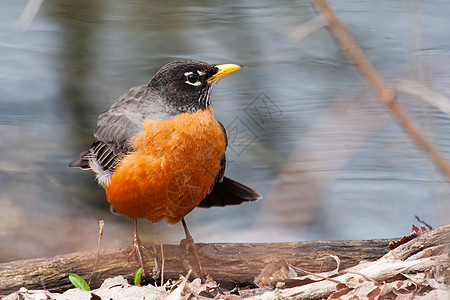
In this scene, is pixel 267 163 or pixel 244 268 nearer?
pixel 244 268

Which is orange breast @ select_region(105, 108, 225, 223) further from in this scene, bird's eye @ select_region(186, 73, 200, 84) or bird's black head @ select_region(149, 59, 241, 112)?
bird's eye @ select_region(186, 73, 200, 84)

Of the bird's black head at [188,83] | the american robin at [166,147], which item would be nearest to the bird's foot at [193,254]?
the american robin at [166,147]

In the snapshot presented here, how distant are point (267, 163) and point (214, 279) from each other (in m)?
3.96

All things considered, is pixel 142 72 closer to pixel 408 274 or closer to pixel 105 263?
pixel 105 263

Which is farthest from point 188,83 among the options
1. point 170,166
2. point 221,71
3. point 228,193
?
point 228,193

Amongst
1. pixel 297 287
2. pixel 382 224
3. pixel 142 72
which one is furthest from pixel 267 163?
pixel 297 287

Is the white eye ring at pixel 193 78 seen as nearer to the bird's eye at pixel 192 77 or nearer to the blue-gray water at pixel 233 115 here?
the bird's eye at pixel 192 77

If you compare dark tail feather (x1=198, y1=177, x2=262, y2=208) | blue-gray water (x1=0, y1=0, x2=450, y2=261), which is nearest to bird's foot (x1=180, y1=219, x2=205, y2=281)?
dark tail feather (x1=198, y1=177, x2=262, y2=208)

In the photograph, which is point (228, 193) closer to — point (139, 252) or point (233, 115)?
point (139, 252)

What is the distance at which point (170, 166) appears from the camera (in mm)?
4398

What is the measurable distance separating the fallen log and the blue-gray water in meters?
0.97

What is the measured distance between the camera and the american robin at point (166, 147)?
4434 millimetres

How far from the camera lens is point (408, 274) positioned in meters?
3.51

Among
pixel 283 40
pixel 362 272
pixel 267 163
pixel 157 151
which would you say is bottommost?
pixel 267 163
